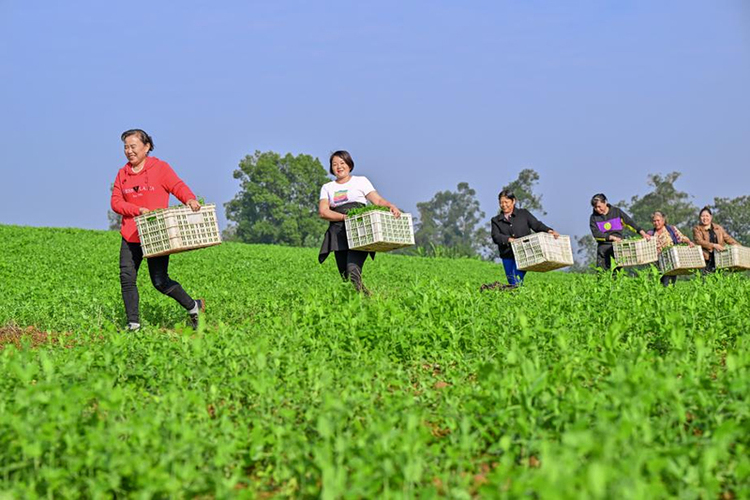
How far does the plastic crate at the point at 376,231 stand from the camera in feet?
28.8

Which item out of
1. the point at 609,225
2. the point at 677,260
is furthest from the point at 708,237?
the point at 609,225

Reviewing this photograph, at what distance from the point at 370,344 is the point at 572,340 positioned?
158 cm

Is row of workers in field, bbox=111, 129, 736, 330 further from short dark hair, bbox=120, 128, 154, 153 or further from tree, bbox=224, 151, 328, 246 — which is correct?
tree, bbox=224, 151, 328, 246

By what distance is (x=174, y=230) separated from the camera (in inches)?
310

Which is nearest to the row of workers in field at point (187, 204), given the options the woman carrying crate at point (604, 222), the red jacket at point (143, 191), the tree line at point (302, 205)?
the red jacket at point (143, 191)

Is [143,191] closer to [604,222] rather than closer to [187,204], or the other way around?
[187,204]

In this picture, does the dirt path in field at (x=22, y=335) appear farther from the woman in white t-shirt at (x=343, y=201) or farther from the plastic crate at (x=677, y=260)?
the plastic crate at (x=677, y=260)

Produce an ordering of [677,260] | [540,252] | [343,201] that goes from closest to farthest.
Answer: [343,201] → [540,252] → [677,260]

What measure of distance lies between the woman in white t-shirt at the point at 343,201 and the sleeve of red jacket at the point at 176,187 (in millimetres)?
1598

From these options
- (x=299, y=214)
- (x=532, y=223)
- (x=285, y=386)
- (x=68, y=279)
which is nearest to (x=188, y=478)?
(x=285, y=386)

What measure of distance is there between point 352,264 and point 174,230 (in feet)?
7.49

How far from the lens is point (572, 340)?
6273 millimetres

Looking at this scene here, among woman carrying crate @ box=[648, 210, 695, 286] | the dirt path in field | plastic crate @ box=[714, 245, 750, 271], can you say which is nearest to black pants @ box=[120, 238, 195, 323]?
the dirt path in field

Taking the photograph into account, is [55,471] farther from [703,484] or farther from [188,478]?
[703,484]
